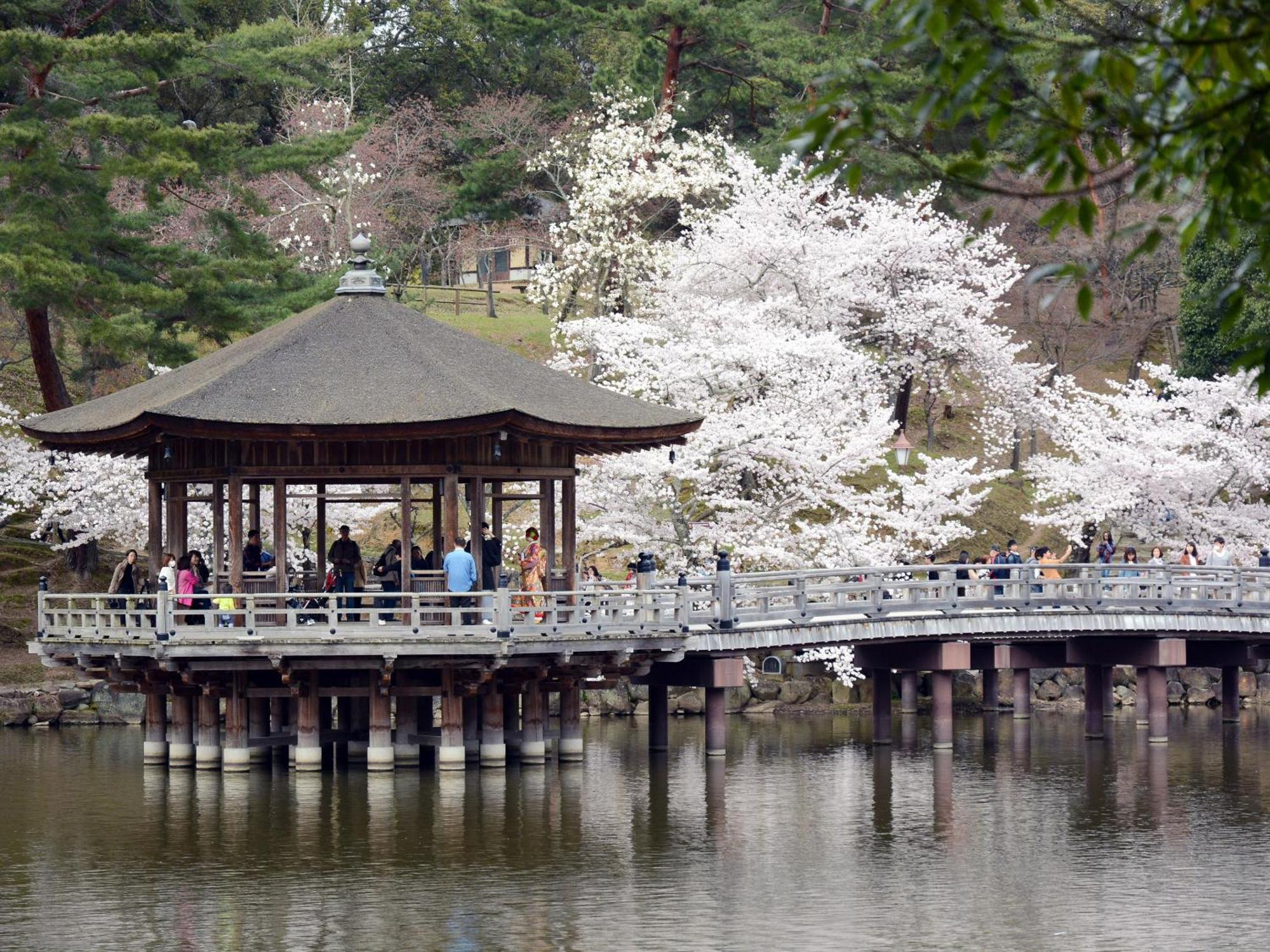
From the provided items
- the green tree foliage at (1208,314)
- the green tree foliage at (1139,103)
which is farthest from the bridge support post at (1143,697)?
the green tree foliage at (1139,103)

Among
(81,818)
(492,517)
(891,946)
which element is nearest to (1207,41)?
Answer: (891,946)

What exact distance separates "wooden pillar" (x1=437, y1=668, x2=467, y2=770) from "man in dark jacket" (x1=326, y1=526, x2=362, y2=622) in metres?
2.16

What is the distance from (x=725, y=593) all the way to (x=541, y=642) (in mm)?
4121

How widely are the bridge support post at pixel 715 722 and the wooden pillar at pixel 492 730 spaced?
4.27 metres

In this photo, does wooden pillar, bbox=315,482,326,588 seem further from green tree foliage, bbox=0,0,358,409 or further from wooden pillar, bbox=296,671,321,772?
green tree foliage, bbox=0,0,358,409

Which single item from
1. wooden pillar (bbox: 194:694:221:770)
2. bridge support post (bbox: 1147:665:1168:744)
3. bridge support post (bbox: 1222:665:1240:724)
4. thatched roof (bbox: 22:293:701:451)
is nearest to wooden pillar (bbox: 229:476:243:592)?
thatched roof (bbox: 22:293:701:451)

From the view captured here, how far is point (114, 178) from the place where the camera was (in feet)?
134

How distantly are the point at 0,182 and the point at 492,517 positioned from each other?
51.3 feet

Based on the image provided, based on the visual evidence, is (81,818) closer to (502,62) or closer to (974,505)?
(974,505)

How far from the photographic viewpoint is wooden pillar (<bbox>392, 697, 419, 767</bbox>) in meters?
31.2

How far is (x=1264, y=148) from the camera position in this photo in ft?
33.7

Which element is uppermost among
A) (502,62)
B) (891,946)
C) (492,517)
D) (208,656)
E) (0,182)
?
(502,62)

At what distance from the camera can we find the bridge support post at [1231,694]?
139 feet

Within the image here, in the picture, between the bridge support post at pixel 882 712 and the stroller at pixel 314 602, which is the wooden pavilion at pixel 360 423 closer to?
the stroller at pixel 314 602
